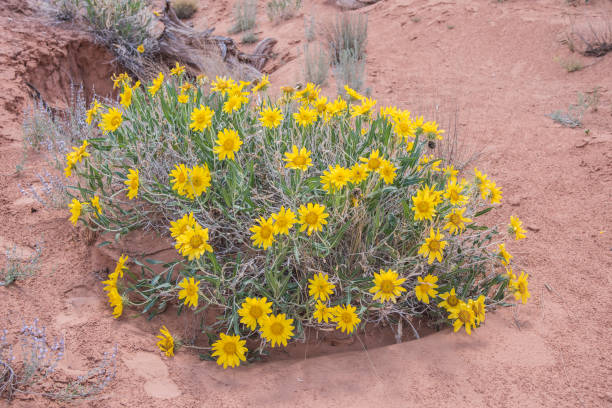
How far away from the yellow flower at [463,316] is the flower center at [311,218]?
0.83 m

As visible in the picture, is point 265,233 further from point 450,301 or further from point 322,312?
point 450,301

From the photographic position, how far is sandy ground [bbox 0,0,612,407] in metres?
1.76

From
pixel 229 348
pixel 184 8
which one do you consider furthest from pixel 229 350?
pixel 184 8

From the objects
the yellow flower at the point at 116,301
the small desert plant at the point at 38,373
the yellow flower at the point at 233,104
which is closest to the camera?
the small desert plant at the point at 38,373

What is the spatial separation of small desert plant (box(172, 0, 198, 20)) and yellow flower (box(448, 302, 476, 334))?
41.4 ft

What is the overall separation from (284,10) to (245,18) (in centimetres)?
92

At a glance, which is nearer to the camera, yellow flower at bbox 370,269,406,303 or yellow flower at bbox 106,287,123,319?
yellow flower at bbox 370,269,406,303

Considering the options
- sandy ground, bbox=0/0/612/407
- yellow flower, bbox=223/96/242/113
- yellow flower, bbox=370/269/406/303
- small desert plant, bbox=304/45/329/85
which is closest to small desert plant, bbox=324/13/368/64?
small desert plant, bbox=304/45/329/85

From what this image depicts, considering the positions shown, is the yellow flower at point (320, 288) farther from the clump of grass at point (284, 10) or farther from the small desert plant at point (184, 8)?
the small desert plant at point (184, 8)

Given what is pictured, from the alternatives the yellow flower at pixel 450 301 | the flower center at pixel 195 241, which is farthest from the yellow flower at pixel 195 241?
the yellow flower at pixel 450 301

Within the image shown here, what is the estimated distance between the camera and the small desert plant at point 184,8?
40.3 ft

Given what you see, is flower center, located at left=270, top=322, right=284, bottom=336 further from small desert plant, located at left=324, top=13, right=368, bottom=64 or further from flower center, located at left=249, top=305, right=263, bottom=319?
small desert plant, located at left=324, top=13, right=368, bottom=64

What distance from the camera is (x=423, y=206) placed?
→ 185 cm

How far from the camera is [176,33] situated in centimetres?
589
